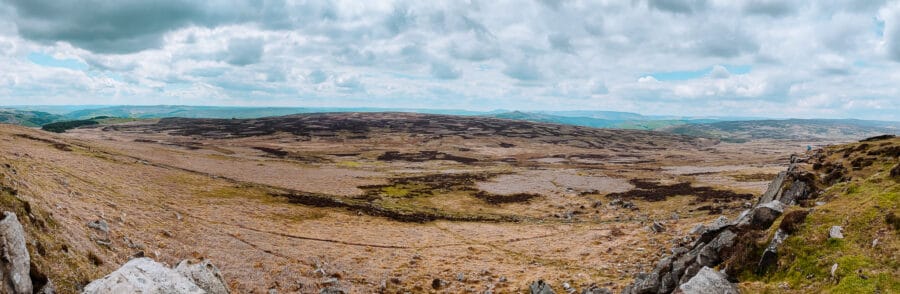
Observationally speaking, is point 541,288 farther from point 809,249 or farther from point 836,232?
point 836,232

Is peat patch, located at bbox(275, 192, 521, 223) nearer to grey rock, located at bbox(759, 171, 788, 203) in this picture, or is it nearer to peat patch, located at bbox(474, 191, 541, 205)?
peat patch, located at bbox(474, 191, 541, 205)

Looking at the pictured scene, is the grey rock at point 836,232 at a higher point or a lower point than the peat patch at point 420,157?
higher

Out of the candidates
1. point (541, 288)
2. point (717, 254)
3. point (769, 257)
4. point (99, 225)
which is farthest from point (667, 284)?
point (99, 225)

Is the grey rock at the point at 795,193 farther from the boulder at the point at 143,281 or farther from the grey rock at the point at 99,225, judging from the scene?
the grey rock at the point at 99,225

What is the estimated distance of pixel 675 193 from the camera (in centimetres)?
7531

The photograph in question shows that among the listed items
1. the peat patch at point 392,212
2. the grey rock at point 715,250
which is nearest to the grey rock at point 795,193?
the grey rock at point 715,250

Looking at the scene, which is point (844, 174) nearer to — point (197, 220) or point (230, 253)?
point (230, 253)

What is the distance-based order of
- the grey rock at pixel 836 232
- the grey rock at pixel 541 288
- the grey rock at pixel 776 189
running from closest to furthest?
the grey rock at pixel 836 232 < the grey rock at pixel 541 288 < the grey rock at pixel 776 189

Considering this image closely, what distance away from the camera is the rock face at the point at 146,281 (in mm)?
15461

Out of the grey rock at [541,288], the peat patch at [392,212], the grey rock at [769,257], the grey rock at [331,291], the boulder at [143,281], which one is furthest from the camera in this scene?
the peat patch at [392,212]

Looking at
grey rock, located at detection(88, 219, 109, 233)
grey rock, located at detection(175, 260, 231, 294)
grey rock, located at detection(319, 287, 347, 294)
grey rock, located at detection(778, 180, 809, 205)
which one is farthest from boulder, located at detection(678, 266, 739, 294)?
grey rock, located at detection(88, 219, 109, 233)

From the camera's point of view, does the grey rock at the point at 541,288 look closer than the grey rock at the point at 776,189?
Yes

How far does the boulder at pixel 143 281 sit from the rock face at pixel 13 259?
2251mm

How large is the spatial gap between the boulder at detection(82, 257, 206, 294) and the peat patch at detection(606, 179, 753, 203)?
223 feet
